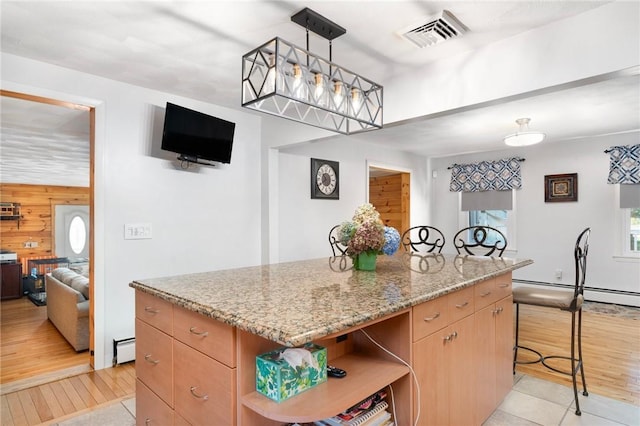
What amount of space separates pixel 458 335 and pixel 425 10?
5.49 feet

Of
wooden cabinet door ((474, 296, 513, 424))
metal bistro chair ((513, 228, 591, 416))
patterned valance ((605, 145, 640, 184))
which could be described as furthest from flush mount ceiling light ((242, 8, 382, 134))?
patterned valance ((605, 145, 640, 184))

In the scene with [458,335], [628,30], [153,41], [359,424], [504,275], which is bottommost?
[359,424]

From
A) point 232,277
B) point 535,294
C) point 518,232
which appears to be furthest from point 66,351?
point 518,232

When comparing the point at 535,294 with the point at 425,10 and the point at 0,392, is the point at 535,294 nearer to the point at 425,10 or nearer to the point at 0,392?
the point at 425,10

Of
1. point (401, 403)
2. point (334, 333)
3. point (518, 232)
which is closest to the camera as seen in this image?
point (334, 333)

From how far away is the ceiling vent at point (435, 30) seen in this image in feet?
6.57

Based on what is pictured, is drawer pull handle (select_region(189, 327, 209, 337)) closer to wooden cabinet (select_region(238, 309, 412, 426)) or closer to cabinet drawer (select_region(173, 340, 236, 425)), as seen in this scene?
cabinet drawer (select_region(173, 340, 236, 425))

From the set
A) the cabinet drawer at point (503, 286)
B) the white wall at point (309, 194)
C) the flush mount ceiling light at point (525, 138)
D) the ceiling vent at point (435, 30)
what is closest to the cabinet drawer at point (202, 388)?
the cabinet drawer at point (503, 286)

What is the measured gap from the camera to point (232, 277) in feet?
6.04

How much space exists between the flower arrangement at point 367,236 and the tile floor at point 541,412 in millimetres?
1142

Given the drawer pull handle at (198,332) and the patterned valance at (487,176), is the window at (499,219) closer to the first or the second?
the patterned valance at (487,176)

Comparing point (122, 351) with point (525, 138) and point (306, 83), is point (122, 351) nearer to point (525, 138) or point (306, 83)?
point (306, 83)

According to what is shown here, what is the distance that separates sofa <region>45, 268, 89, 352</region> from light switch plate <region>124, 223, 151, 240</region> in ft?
2.71

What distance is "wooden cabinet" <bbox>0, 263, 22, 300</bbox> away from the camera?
19.1 feet
